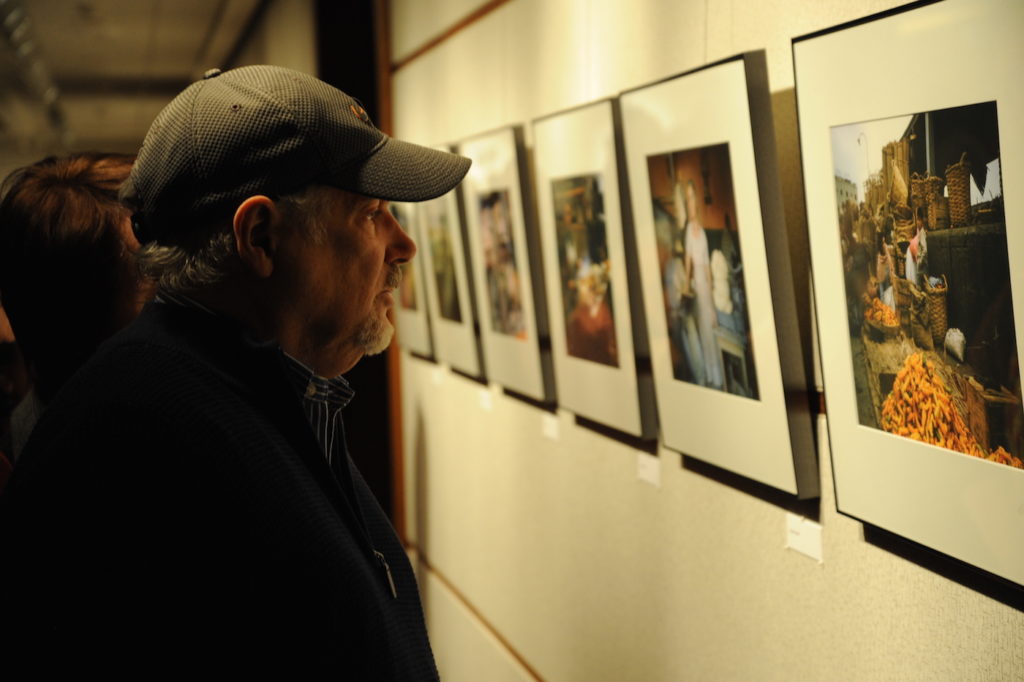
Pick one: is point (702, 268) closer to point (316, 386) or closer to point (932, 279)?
point (932, 279)

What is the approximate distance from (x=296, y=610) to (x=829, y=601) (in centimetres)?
140

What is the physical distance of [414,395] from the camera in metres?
5.71

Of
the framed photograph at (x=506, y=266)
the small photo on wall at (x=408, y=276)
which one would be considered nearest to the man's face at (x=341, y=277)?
the framed photograph at (x=506, y=266)

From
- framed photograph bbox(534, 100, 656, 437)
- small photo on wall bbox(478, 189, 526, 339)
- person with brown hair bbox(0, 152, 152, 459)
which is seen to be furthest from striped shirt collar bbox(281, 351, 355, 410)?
small photo on wall bbox(478, 189, 526, 339)

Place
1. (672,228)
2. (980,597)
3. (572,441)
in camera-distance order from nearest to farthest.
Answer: (980,597), (672,228), (572,441)

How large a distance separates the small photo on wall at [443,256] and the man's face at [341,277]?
2.75 m

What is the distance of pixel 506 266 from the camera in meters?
3.81

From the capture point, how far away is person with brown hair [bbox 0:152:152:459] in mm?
2033

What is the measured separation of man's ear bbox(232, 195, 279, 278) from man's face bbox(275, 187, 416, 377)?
3 centimetres

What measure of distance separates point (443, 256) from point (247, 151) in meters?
3.15

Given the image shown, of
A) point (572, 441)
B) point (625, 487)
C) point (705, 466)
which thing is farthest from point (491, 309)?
point (705, 466)

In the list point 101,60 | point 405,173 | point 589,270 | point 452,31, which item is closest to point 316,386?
point 405,173

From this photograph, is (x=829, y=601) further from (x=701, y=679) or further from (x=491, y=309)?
(x=491, y=309)

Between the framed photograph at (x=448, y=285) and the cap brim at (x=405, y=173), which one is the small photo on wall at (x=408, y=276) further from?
the cap brim at (x=405, y=173)
